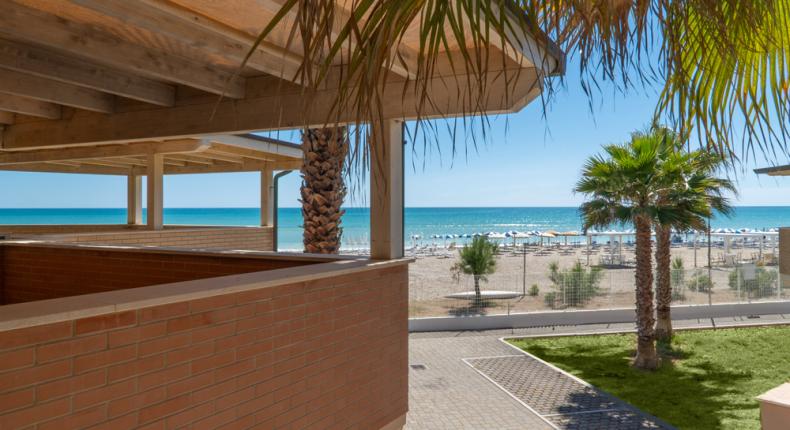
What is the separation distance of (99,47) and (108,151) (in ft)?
21.5

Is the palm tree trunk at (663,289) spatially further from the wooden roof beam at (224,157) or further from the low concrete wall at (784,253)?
the wooden roof beam at (224,157)

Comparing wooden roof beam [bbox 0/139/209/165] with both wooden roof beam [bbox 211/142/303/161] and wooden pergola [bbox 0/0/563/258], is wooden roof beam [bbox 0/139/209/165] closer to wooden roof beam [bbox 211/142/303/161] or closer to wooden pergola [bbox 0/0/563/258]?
wooden roof beam [bbox 211/142/303/161]

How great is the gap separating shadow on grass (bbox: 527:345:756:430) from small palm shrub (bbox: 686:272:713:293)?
4475 mm

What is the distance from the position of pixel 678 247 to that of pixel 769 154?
192 ft

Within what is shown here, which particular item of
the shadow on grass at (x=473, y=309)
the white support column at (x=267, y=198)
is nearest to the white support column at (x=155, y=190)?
the white support column at (x=267, y=198)

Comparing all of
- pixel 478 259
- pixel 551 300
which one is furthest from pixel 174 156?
pixel 478 259

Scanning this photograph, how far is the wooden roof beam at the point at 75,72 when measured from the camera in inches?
192

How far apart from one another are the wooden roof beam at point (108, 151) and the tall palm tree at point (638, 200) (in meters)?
7.92

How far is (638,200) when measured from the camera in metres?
11.8

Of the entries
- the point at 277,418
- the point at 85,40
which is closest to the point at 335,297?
the point at 277,418

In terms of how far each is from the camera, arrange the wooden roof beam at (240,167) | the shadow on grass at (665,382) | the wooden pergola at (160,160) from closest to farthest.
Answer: the shadow on grass at (665,382) < the wooden pergola at (160,160) < the wooden roof beam at (240,167)

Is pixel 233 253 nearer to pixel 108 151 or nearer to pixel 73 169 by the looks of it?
pixel 108 151

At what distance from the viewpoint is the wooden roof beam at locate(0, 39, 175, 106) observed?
4887 mm

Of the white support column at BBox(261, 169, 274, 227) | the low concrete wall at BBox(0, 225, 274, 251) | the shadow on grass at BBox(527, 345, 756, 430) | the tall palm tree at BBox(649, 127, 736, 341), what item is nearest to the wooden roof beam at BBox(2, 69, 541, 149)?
the low concrete wall at BBox(0, 225, 274, 251)
